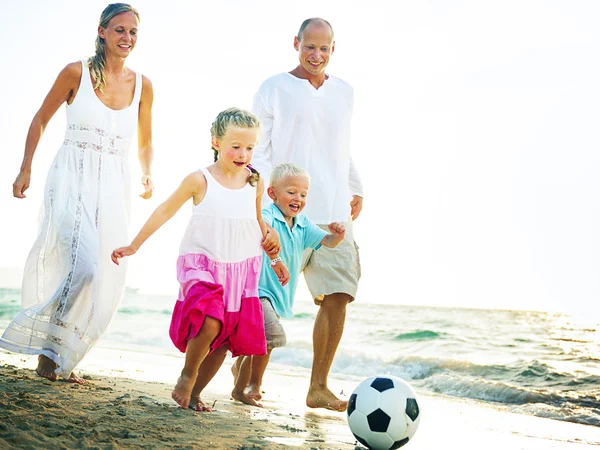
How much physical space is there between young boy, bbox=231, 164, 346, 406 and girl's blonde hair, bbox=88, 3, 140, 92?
1223mm

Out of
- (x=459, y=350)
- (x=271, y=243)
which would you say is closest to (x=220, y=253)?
(x=271, y=243)

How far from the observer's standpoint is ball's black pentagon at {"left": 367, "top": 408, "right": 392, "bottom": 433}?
3611 millimetres

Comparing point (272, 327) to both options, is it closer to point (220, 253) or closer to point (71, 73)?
point (220, 253)

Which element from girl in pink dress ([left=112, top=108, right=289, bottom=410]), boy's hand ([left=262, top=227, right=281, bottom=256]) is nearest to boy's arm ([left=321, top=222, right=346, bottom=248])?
boy's hand ([left=262, top=227, right=281, bottom=256])

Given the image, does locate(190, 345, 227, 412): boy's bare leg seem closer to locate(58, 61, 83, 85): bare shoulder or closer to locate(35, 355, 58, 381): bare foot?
locate(35, 355, 58, 381): bare foot

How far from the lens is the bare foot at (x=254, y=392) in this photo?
5.07 meters

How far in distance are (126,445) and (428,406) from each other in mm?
4532

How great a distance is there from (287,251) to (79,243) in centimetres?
124

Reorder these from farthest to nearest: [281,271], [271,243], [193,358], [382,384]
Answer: [281,271], [271,243], [193,358], [382,384]

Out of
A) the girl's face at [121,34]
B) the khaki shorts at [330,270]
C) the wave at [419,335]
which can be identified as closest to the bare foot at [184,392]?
the khaki shorts at [330,270]

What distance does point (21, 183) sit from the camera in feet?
14.9

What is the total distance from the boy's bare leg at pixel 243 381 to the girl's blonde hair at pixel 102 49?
77.6 inches

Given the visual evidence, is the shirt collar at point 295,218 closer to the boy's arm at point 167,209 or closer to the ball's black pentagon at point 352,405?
the boy's arm at point 167,209

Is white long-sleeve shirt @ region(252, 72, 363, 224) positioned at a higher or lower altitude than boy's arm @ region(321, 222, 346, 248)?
higher
